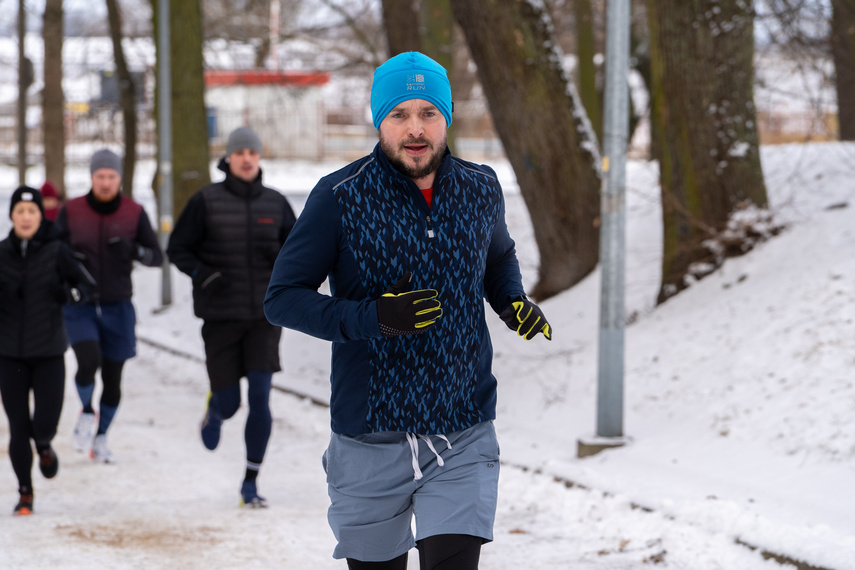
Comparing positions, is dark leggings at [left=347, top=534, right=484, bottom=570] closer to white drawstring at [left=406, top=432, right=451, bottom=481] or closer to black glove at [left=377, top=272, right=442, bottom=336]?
white drawstring at [left=406, top=432, right=451, bottom=481]

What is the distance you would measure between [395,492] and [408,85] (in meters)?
1.16

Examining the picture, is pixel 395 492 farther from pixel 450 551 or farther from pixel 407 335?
pixel 407 335

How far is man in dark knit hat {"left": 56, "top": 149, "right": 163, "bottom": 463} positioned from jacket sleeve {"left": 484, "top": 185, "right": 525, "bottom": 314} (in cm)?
470

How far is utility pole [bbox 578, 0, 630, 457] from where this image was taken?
7.53m

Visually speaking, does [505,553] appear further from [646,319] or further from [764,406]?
[646,319]

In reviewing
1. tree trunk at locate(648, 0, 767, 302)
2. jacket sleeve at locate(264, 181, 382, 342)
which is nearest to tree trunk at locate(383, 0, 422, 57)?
tree trunk at locate(648, 0, 767, 302)

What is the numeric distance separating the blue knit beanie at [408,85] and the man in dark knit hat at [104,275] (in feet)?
15.8

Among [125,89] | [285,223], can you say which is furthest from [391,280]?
[125,89]

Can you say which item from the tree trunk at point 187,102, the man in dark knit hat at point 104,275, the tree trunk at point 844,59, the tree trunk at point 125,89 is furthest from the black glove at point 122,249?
the tree trunk at point 125,89

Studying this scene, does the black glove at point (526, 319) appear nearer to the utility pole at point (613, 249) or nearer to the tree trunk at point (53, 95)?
Answer: the utility pole at point (613, 249)

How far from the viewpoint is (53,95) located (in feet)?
81.0

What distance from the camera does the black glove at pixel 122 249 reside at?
7.75 meters

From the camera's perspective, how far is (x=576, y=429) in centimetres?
840

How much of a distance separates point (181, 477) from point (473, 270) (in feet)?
15.1
